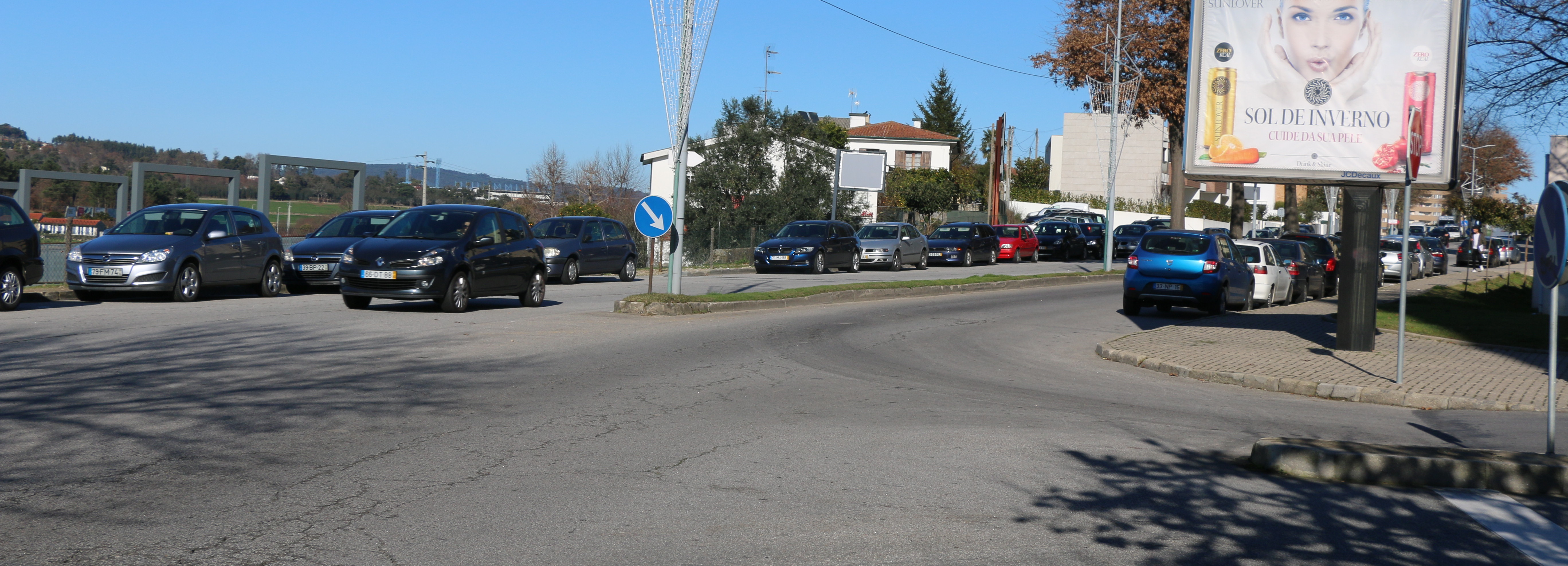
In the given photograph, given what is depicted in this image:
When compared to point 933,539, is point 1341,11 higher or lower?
higher

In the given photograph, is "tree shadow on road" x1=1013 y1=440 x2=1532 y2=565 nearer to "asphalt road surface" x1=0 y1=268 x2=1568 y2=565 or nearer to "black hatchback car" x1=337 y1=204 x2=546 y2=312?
"asphalt road surface" x1=0 y1=268 x2=1568 y2=565

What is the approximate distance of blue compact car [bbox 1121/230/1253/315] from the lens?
19.4 metres

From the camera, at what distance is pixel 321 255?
2034 cm

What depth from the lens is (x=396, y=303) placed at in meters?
17.9

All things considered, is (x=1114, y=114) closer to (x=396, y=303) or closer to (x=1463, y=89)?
(x=1463, y=89)

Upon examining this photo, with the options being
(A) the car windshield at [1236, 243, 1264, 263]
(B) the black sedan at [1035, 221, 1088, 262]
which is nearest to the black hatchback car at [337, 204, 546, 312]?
(A) the car windshield at [1236, 243, 1264, 263]

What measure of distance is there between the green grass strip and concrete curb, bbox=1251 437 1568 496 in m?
11.4

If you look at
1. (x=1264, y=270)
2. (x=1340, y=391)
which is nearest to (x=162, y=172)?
(x=1340, y=391)

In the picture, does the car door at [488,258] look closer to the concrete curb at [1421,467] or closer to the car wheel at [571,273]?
the car wheel at [571,273]

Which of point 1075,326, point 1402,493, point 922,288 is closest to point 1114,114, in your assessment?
point 922,288

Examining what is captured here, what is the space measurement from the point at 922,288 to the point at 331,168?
14426mm

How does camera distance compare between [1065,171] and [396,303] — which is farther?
[1065,171]

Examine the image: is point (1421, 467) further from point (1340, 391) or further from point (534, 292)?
point (534, 292)

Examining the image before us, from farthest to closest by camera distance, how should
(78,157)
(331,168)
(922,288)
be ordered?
1. (78,157)
2. (331,168)
3. (922,288)
